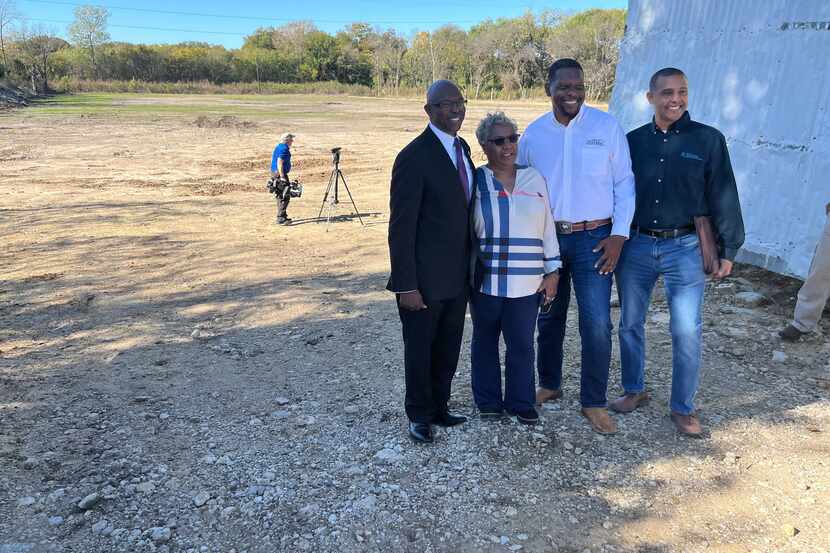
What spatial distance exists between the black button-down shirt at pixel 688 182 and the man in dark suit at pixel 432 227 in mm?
959

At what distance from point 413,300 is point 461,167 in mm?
716

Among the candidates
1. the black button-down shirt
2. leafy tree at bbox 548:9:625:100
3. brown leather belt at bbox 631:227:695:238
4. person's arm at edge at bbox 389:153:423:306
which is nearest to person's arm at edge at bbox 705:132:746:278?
the black button-down shirt

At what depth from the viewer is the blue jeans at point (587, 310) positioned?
330cm

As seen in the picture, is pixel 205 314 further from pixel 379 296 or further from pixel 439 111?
pixel 439 111

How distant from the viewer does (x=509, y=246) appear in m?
3.19

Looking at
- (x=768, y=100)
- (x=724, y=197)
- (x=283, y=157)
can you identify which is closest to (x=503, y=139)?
(x=724, y=197)

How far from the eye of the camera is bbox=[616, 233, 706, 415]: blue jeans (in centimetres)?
329

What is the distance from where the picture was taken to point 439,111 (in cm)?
302

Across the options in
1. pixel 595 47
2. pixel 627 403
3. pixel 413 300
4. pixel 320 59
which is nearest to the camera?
pixel 413 300

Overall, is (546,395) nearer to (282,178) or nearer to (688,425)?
(688,425)

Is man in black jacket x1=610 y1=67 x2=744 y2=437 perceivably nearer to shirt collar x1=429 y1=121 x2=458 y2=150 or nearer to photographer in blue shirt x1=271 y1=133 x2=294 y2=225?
shirt collar x1=429 y1=121 x2=458 y2=150

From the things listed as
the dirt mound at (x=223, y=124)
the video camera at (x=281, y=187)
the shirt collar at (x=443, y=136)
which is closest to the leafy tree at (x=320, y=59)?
the dirt mound at (x=223, y=124)

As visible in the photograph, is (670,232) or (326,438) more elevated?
(670,232)

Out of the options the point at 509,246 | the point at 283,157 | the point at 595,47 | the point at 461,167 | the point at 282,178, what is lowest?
the point at 282,178
